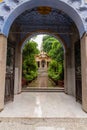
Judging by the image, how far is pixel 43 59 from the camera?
106 feet

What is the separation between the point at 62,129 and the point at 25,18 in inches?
234

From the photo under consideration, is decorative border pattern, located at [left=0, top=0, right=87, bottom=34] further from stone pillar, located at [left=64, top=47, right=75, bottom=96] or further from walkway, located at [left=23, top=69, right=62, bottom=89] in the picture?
walkway, located at [left=23, top=69, right=62, bottom=89]

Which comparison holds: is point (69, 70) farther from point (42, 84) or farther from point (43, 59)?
point (43, 59)

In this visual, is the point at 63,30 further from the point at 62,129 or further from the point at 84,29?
the point at 62,129

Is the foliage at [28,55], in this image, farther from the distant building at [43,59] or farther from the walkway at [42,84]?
the distant building at [43,59]

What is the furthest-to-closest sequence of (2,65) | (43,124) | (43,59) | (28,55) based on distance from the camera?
(43,59)
(28,55)
(2,65)
(43,124)

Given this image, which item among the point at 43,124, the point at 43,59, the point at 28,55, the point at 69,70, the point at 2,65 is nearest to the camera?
the point at 43,124

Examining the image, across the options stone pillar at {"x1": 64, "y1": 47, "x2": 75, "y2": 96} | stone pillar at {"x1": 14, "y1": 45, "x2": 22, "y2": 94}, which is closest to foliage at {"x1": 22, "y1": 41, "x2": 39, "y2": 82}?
stone pillar at {"x1": 14, "y1": 45, "x2": 22, "y2": 94}

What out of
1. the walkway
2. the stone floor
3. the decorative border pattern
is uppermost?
the decorative border pattern

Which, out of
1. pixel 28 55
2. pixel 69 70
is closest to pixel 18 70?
pixel 69 70

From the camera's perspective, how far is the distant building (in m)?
31.7

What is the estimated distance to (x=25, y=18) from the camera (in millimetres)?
7297

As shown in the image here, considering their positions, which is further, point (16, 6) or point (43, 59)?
point (43, 59)

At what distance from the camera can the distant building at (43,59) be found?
3173 centimetres
